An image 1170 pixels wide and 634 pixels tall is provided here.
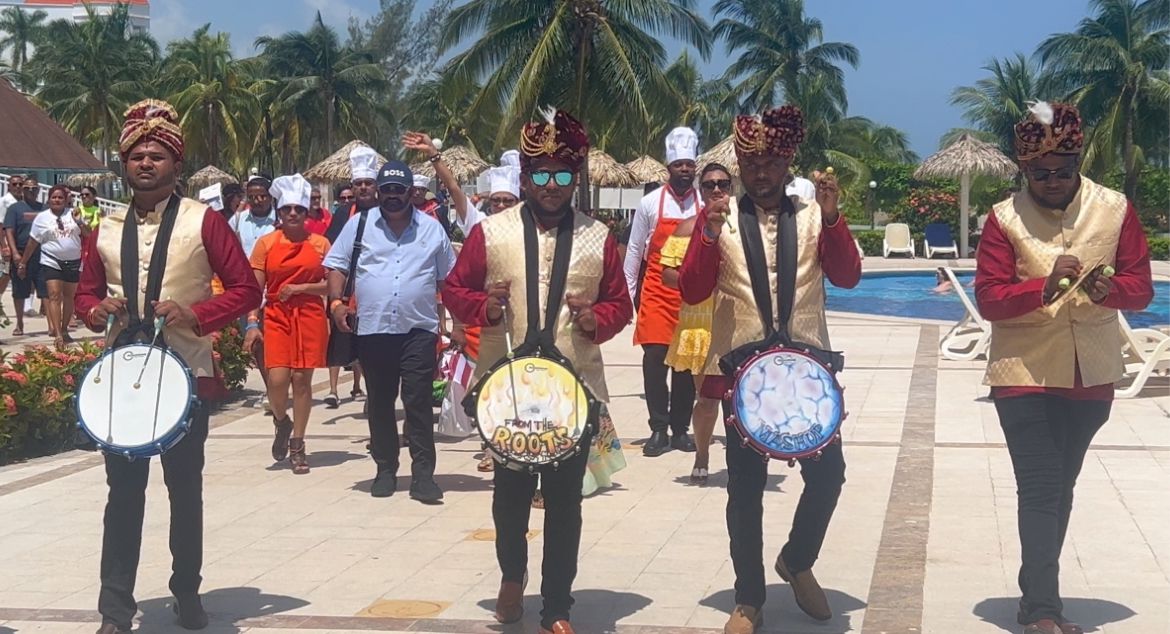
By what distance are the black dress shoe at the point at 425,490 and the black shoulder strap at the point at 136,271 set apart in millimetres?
2957

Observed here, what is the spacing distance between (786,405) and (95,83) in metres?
67.8

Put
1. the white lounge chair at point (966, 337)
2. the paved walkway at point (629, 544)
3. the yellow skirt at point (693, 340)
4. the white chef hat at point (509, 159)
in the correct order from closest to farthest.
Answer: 1. the paved walkway at point (629, 544)
2. the yellow skirt at point (693, 340)
3. the white chef hat at point (509, 159)
4. the white lounge chair at point (966, 337)

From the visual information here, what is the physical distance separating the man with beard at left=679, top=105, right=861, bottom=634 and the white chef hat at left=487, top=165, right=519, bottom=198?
11.9 ft

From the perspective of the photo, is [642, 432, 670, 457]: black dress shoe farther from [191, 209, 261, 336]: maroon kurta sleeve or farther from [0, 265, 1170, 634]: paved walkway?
[191, 209, 261, 336]: maroon kurta sleeve

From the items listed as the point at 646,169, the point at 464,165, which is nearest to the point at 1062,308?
the point at 464,165

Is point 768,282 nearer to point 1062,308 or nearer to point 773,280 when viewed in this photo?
point 773,280

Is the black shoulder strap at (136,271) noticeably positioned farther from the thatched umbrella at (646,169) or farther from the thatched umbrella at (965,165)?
the thatched umbrella at (646,169)

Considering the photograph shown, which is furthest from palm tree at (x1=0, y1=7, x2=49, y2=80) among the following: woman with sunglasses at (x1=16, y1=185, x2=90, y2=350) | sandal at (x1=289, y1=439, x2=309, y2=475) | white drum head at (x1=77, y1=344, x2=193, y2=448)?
white drum head at (x1=77, y1=344, x2=193, y2=448)

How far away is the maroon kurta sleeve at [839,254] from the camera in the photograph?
5367mm

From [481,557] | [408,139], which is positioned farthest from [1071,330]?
[408,139]

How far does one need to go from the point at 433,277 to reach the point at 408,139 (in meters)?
0.81

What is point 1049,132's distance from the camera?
17.0 ft

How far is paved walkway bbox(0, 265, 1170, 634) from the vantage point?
5.79 m

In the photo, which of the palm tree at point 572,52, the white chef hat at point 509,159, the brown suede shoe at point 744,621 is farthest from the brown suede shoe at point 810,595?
the palm tree at point 572,52
